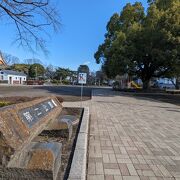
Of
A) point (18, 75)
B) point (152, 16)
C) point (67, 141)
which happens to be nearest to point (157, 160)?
point (67, 141)

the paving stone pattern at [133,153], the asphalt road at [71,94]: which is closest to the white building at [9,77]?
the asphalt road at [71,94]

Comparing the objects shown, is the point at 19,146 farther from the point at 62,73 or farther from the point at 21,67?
the point at 62,73

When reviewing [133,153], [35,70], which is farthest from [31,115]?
[35,70]

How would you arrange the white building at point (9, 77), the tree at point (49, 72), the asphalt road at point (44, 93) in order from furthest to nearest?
the tree at point (49, 72) → the white building at point (9, 77) → the asphalt road at point (44, 93)

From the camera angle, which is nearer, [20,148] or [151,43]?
[20,148]

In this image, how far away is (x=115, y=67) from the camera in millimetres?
31266

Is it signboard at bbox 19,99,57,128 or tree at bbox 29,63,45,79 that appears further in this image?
tree at bbox 29,63,45,79

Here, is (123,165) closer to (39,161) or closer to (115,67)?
(39,161)

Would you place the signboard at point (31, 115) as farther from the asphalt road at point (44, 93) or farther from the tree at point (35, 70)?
the tree at point (35, 70)

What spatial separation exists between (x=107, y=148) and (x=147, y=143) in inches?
47.9

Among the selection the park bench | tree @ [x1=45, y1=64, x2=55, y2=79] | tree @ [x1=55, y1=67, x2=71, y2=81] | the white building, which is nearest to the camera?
the park bench

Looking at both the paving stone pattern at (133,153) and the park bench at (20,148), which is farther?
the paving stone pattern at (133,153)

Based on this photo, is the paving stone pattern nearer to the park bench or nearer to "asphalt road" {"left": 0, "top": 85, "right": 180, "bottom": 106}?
the park bench

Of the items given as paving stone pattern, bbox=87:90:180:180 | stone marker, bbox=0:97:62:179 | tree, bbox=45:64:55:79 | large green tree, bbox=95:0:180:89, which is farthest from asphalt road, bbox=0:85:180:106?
tree, bbox=45:64:55:79
